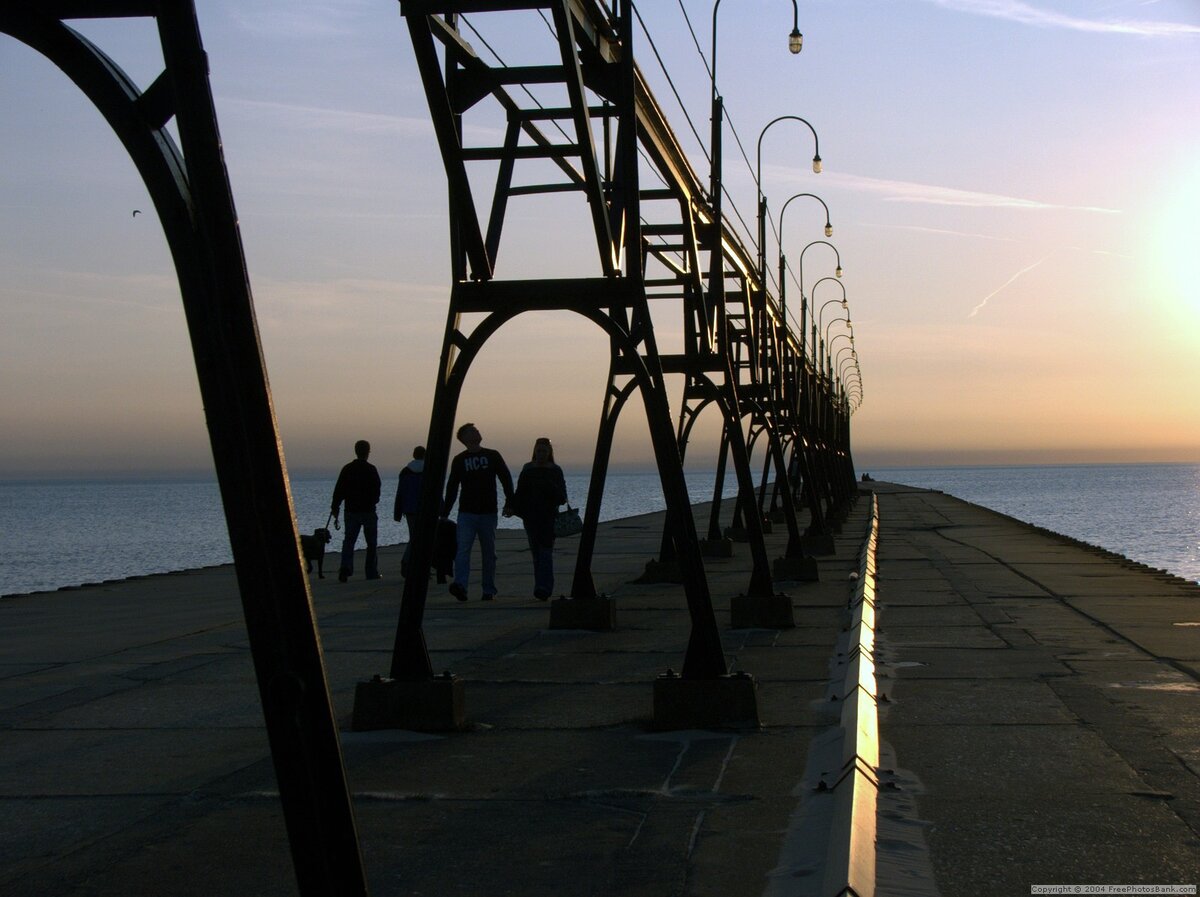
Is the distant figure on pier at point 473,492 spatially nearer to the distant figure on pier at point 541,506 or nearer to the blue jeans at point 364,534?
the distant figure on pier at point 541,506

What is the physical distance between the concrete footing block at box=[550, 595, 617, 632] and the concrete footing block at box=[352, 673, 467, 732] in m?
5.15

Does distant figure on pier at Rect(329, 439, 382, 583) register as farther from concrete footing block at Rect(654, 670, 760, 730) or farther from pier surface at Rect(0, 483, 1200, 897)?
concrete footing block at Rect(654, 670, 760, 730)

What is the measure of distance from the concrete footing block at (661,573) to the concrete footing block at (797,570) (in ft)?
4.85

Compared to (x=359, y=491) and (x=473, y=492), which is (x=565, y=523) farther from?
(x=359, y=491)

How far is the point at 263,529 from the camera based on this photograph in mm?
3617

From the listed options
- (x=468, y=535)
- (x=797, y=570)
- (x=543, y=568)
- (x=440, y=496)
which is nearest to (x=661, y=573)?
(x=797, y=570)

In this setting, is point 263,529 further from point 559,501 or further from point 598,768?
point 559,501

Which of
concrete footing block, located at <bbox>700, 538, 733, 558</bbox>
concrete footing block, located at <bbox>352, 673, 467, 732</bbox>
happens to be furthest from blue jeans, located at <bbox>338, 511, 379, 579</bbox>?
concrete footing block, located at <bbox>352, 673, 467, 732</bbox>

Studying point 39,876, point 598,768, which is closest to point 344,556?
point 598,768

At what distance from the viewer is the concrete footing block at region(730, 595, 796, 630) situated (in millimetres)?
13844

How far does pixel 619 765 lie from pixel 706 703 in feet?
3.81

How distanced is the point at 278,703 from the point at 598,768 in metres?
4.05

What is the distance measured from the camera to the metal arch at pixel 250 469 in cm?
361

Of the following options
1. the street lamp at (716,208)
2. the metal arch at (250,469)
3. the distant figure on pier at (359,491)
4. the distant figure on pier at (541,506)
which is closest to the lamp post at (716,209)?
the street lamp at (716,208)
